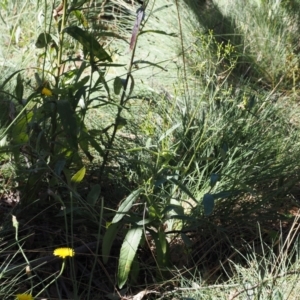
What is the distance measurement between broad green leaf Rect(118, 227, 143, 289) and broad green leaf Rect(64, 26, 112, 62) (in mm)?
716

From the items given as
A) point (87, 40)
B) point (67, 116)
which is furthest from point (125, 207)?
point (87, 40)

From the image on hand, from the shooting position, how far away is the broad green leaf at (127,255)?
8.25 feet

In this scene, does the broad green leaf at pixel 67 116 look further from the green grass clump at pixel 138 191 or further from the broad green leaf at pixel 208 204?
the broad green leaf at pixel 208 204

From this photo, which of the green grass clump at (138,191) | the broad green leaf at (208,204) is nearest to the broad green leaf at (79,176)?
the green grass clump at (138,191)

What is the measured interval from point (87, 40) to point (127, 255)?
2.70 ft

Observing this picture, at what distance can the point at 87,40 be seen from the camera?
8.78 feet

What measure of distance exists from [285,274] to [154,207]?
1.77 ft

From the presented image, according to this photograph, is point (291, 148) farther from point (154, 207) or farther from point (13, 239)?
point (13, 239)

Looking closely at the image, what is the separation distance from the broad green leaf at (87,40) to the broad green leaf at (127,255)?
72cm

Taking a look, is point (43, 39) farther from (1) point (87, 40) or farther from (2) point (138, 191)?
(2) point (138, 191)

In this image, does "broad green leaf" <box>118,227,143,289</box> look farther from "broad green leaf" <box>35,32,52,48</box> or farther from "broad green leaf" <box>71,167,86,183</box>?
"broad green leaf" <box>35,32,52,48</box>

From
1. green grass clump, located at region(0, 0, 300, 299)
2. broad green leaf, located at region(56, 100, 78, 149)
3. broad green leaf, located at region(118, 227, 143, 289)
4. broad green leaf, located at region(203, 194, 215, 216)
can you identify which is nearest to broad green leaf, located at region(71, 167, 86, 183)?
green grass clump, located at region(0, 0, 300, 299)

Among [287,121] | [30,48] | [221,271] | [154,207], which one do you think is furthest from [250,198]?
[30,48]

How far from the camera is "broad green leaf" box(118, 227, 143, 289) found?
252cm
